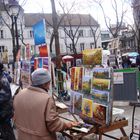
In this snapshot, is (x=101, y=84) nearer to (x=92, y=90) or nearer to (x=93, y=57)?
(x=92, y=90)

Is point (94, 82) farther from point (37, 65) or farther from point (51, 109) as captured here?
point (37, 65)

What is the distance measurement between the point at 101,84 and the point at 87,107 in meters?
0.56

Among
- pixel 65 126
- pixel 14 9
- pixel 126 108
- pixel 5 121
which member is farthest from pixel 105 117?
pixel 14 9

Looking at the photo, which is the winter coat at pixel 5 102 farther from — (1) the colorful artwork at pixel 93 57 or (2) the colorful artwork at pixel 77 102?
(1) the colorful artwork at pixel 93 57

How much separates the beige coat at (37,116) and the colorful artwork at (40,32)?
2766 mm

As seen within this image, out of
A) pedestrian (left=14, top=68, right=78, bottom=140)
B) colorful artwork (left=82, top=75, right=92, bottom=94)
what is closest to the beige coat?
pedestrian (left=14, top=68, right=78, bottom=140)

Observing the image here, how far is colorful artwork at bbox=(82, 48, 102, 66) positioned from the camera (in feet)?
19.2

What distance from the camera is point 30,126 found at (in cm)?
434

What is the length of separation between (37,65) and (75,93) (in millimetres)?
1629

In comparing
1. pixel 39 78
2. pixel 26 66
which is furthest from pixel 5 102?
pixel 26 66

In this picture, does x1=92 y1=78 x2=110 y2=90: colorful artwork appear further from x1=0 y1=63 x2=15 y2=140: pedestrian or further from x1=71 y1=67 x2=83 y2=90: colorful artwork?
x1=0 y1=63 x2=15 y2=140: pedestrian

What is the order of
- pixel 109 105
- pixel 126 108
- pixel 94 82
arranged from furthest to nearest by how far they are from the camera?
pixel 126 108
pixel 94 82
pixel 109 105

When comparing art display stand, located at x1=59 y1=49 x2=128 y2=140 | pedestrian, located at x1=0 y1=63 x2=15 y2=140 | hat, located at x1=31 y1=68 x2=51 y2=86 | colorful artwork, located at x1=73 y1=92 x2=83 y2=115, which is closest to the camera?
hat, located at x1=31 y1=68 x2=51 y2=86

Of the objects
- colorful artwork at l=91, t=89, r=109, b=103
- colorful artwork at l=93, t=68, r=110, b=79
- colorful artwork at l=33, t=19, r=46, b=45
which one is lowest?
colorful artwork at l=91, t=89, r=109, b=103
